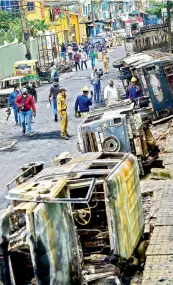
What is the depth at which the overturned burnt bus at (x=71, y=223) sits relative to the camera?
7113mm

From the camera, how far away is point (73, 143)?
17328 millimetres

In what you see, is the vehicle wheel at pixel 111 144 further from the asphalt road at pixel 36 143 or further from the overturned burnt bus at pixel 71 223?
the overturned burnt bus at pixel 71 223

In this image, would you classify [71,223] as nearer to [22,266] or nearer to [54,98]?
[22,266]

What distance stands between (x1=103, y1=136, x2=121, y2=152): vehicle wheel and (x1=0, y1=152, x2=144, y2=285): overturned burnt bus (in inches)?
117

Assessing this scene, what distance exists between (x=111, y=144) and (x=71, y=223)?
474 centimetres

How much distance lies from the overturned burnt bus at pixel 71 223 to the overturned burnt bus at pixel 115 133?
303cm

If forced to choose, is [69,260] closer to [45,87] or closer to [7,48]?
[45,87]

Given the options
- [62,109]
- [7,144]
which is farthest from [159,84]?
[7,144]

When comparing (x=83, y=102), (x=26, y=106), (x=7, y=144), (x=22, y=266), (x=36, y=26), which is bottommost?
(x=7, y=144)

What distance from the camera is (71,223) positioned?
25.5 feet

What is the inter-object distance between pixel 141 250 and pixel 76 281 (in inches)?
61.1

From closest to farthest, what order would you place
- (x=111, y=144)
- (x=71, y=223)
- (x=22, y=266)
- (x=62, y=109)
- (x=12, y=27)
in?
(x=22, y=266) → (x=71, y=223) → (x=111, y=144) → (x=62, y=109) → (x=12, y=27)

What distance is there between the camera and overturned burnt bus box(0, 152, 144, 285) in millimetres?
7113

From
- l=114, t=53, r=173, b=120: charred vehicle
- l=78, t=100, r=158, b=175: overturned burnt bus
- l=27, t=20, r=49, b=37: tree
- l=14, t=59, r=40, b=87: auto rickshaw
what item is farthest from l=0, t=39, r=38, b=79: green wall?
l=78, t=100, r=158, b=175: overturned burnt bus
